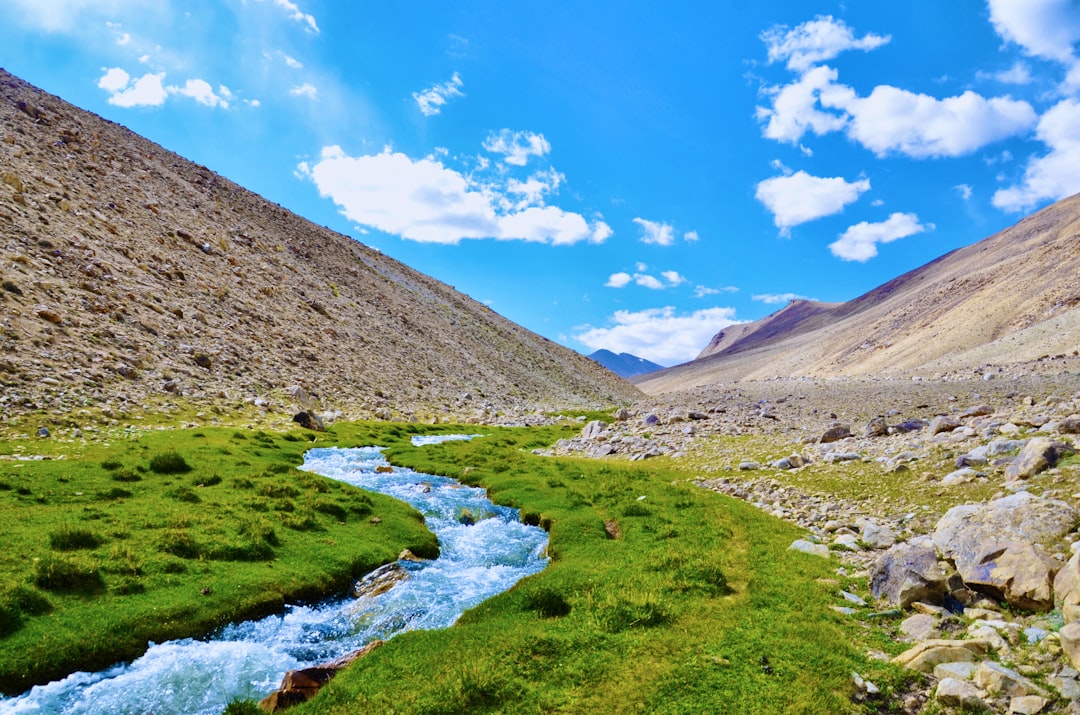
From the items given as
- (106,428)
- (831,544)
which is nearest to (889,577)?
(831,544)

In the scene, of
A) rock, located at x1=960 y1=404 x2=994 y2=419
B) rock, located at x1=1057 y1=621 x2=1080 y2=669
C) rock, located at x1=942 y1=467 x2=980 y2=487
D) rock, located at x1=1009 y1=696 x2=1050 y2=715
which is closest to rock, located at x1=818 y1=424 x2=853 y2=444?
rock, located at x1=960 y1=404 x2=994 y2=419

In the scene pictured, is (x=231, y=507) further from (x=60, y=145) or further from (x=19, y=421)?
(x=60, y=145)

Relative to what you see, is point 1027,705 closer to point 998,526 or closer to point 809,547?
point 998,526

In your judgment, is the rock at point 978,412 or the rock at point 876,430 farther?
the rock at point 876,430

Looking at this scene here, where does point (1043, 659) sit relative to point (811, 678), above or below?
above

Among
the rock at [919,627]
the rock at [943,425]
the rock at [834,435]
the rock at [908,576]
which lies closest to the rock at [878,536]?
the rock at [908,576]

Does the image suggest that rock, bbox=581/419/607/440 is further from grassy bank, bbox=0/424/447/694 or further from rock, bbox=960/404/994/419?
rock, bbox=960/404/994/419

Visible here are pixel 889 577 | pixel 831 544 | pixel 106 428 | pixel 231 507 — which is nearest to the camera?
pixel 889 577

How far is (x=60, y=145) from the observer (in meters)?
61.8

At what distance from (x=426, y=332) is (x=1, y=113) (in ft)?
184

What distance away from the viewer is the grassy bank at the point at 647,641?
957 cm

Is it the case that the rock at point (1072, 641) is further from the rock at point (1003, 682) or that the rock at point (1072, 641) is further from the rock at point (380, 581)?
the rock at point (380, 581)

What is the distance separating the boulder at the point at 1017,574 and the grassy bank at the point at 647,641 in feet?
9.46

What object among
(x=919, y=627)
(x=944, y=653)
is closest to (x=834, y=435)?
(x=919, y=627)
